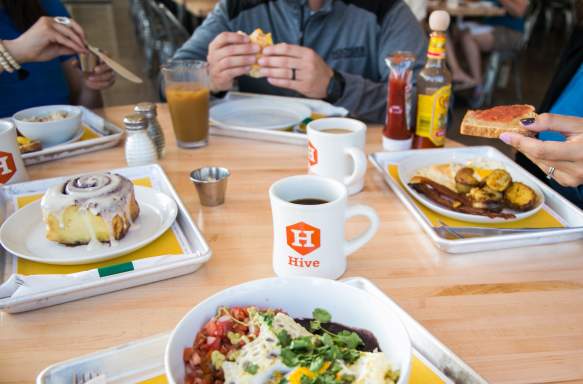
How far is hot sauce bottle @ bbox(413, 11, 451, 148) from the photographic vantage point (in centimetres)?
126

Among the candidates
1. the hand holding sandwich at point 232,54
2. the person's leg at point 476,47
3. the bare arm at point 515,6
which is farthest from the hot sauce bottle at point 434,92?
the person's leg at point 476,47

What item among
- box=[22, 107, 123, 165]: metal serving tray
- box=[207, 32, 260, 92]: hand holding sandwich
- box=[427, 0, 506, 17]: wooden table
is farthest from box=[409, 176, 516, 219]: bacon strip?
box=[427, 0, 506, 17]: wooden table

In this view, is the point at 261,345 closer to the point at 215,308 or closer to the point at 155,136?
the point at 215,308

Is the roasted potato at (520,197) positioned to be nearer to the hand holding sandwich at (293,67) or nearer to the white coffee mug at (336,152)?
the white coffee mug at (336,152)

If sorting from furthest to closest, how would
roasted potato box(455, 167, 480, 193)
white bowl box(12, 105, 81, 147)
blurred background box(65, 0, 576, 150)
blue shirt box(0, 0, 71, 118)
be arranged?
blurred background box(65, 0, 576, 150) < blue shirt box(0, 0, 71, 118) < white bowl box(12, 105, 81, 147) < roasted potato box(455, 167, 480, 193)

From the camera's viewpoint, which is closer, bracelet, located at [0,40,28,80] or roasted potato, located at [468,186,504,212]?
roasted potato, located at [468,186,504,212]

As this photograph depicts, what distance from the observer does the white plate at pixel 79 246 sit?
865 millimetres

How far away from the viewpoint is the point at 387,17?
1878mm

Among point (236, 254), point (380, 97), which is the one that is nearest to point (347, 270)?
point (236, 254)

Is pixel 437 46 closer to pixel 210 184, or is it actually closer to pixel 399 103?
pixel 399 103

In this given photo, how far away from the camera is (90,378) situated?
23.9 inches

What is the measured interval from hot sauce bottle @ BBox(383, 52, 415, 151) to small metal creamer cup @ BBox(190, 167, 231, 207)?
532 mm

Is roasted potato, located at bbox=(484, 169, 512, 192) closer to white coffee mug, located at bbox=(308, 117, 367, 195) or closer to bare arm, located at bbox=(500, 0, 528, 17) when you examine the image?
white coffee mug, located at bbox=(308, 117, 367, 195)

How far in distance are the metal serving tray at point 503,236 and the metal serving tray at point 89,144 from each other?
0.76m
